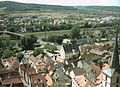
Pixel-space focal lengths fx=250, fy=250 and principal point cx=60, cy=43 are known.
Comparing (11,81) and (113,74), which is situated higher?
(113,74)

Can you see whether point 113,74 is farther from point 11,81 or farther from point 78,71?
point 11,81

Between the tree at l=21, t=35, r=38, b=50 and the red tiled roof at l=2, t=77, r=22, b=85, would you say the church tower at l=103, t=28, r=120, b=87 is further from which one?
the tree at l=21, t=35, r=38, b=50

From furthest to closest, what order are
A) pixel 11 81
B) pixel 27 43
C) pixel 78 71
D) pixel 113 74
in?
pixel 27 43
pixel 78 71
pixel 11 81
pixel 113 74

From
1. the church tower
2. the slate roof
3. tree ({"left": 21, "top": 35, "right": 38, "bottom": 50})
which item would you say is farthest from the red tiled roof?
tree ({"left": 21, "top": 35, "right": 38, "bottom": 50})

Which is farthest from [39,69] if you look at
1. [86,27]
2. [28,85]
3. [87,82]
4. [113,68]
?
[86,27]

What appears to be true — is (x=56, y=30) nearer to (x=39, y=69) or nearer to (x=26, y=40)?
(x=26, y=40)

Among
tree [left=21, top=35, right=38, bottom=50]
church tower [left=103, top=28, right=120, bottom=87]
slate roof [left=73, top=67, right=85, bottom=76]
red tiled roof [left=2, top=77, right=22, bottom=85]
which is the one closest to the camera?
church tower [left=103, top=28, right=120, bottom=87]

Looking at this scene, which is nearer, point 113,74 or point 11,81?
point 113,74

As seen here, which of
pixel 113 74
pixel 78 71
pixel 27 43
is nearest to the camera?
pixel 113 74

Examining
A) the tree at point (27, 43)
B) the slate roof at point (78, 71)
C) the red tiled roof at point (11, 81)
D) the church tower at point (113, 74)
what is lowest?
the tree at point (27, 43)

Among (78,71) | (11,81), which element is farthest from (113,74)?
(11,81)

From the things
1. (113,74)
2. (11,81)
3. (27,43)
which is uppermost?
(113,74)

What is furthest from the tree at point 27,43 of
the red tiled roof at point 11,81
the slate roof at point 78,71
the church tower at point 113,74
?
the church tower at point 113,74

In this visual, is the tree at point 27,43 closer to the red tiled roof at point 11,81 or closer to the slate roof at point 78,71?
the slate roof at point 78,71
